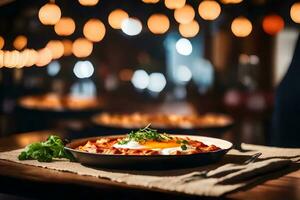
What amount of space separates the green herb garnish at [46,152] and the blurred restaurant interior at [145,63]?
2.52 m

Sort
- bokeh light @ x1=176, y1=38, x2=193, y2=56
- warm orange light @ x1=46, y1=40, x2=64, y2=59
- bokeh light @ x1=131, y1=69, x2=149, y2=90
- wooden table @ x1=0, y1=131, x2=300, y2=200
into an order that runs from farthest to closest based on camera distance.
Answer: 1. bokeh light @ x1=131, y1=69, x2=149, y2=90
2. bokeh light @ x1=176, y1=38, x2=193, y2=56
3. warm orange light @ x1=46, y1=40, x2=64, y2=59
4. wooden table @ x1=0, y1=131, x2=300, y2=200

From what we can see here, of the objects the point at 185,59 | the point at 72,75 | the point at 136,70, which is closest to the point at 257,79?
the point at 185,59

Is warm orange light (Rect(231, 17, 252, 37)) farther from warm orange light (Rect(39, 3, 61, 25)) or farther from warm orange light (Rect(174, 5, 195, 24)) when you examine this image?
warm orange light (Rect(39, 3, 61, 25))

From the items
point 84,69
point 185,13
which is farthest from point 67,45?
point 185,13

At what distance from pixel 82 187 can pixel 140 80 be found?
12.3 m

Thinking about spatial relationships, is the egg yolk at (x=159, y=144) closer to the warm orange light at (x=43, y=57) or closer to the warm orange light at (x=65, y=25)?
the warm orange light at (x=65, y=25)

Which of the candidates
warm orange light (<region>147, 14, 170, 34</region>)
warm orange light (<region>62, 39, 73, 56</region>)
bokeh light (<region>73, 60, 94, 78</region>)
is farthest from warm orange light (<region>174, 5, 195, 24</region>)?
warm orange light (<region>62, 39, 73, 56</region>)

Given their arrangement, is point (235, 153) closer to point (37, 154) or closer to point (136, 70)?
point (37, 154)

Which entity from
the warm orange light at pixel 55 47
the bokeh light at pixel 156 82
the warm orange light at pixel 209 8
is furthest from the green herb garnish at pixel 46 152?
the bokeh light at pixel 156 82

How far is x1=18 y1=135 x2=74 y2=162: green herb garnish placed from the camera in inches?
76.5

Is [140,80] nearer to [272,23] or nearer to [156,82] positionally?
[156,82]

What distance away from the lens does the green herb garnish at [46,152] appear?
6.38 ft

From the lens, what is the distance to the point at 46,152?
1964mm

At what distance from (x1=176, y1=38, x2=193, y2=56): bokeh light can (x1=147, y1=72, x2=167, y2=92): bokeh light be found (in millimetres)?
856
